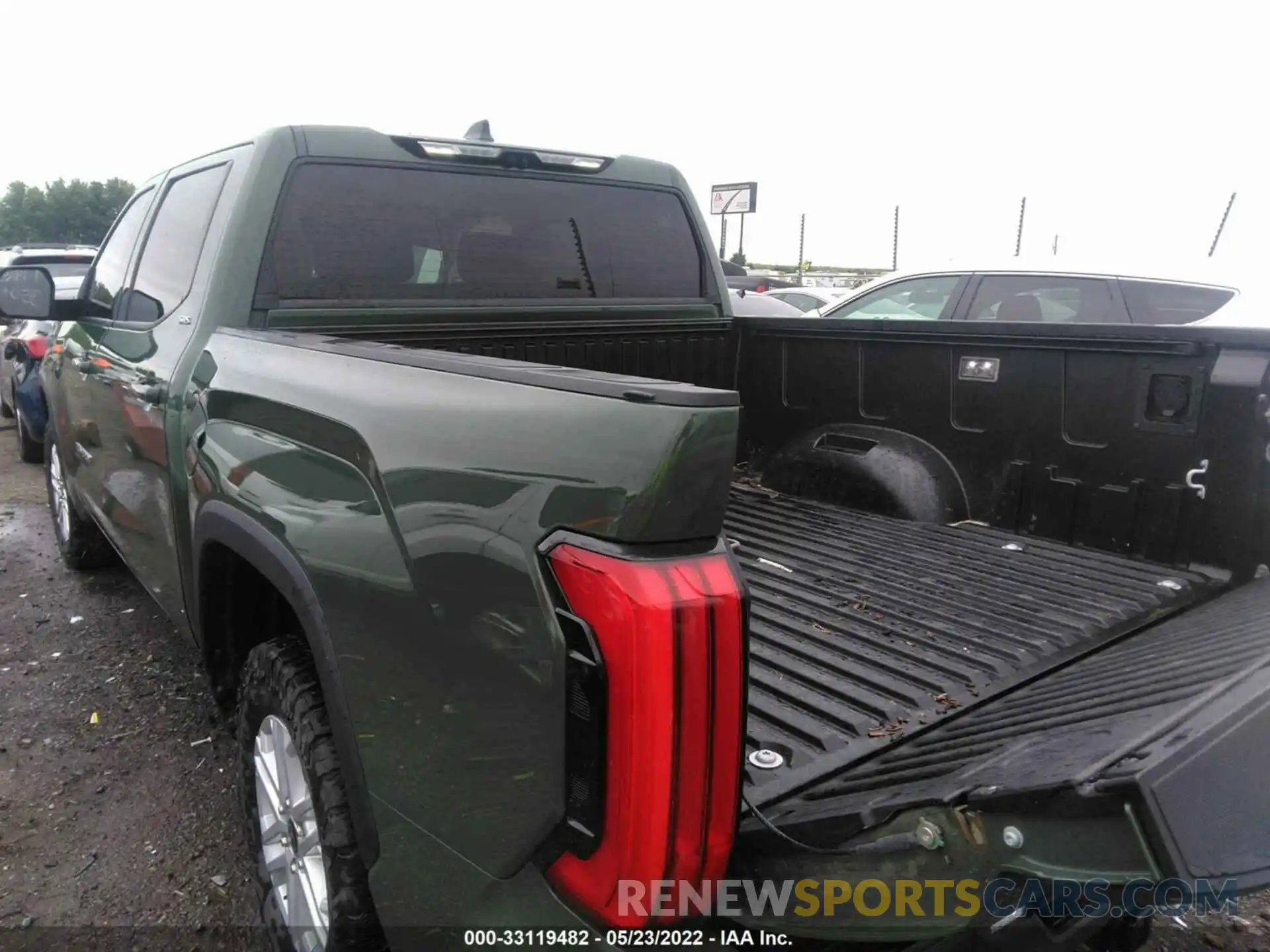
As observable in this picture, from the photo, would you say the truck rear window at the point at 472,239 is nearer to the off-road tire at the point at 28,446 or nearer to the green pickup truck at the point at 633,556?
the green pickup truck at the point at 633,556

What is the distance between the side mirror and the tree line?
59.9m

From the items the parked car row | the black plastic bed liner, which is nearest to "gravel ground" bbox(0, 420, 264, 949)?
the black plastic bed liner

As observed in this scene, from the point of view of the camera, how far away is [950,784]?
1269 mm

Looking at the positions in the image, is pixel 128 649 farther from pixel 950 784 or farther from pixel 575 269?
pixel 950 784

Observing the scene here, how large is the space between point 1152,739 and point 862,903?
1.40 feet

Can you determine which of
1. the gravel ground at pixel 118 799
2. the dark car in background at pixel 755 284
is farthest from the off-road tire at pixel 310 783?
the dark car in background at pixel 755 284

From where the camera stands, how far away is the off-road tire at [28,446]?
7.93m

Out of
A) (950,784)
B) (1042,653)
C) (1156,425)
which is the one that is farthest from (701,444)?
(1156,425)

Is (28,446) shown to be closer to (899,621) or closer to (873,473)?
(873,473)

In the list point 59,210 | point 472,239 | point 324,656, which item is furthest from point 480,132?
point 59,210

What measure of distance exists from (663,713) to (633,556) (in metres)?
0.21

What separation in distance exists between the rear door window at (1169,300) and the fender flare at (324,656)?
575cm

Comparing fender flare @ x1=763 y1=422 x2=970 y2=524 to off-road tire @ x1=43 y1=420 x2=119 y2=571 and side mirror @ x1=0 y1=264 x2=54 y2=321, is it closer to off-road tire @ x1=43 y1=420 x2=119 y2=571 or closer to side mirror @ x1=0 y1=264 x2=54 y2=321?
side mirror @ x1=0 y1=264 x2=54 y2=321

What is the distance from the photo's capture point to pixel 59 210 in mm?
57375
